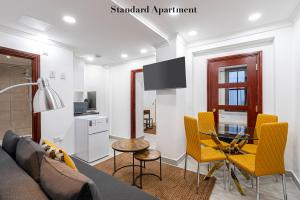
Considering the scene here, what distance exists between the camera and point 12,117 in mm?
4355

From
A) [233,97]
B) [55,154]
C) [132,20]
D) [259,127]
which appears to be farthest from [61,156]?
[233,97]

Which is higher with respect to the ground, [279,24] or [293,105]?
[279,24]

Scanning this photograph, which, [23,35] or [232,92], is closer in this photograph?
[23,35]

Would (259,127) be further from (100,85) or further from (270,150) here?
(100,85)

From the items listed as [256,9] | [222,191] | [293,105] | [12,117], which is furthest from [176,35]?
[12,117]

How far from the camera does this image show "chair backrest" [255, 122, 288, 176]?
1657mm

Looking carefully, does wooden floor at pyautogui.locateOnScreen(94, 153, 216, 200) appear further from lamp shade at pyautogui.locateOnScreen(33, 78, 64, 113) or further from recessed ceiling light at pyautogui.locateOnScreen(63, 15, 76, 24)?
recessed ceiling light at pyautogui.locateOnScreen(63, 15, 76, 24)

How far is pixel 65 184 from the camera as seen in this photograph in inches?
33.5

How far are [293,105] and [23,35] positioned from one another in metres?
4.88

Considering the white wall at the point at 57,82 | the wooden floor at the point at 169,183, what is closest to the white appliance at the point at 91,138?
the white wall at the point at 57,82

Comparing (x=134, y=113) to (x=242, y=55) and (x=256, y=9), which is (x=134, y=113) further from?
(x=256, y=9)

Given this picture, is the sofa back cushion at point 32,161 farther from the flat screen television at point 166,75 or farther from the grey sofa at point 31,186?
the flat screen television at point 166,75

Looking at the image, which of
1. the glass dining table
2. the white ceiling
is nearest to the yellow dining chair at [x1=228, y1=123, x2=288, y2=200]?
the glass dining table

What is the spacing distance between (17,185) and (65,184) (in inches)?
21.2
